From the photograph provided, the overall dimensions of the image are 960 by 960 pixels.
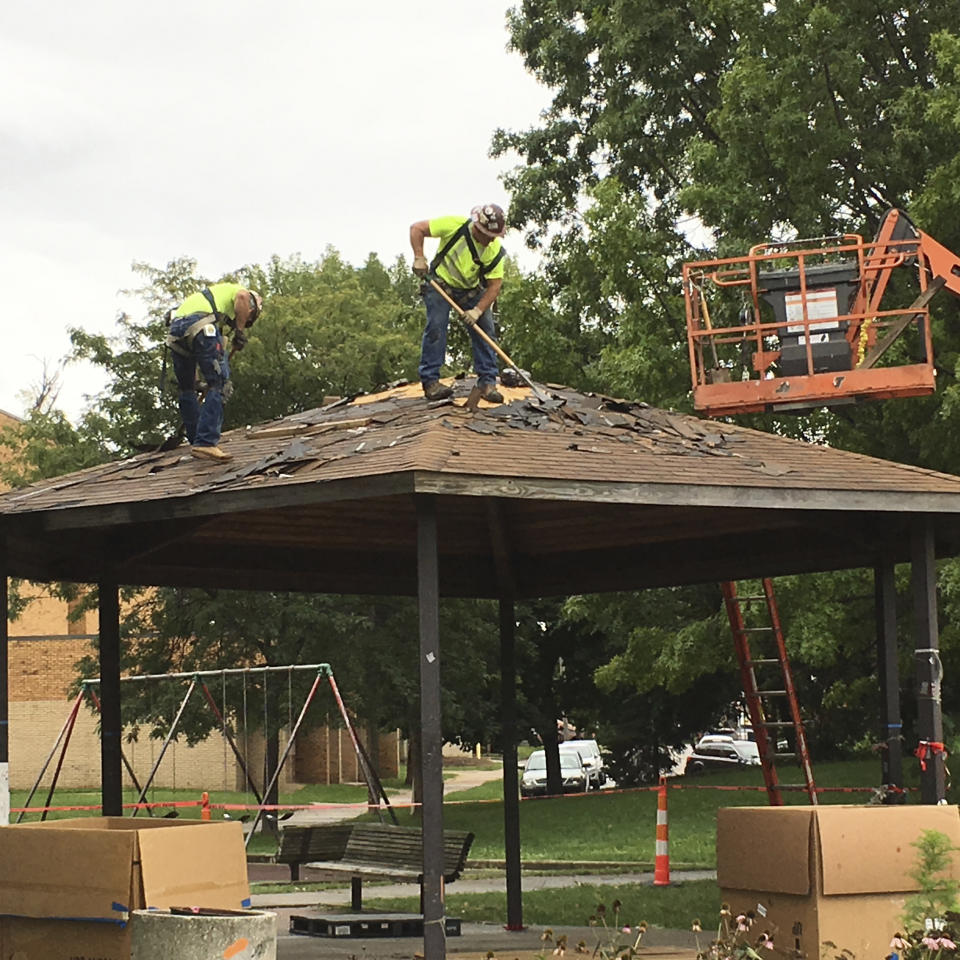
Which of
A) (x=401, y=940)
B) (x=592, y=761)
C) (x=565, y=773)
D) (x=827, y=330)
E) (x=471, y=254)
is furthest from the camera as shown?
(x=592, y=761)

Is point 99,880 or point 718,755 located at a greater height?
point 99,880

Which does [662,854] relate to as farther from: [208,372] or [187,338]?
[187,338]

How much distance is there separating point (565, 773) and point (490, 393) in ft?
108

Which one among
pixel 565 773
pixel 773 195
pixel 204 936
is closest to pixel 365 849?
pixel 204 936

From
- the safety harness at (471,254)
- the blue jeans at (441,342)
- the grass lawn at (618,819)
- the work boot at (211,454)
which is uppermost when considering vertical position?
the safety harness at (471,254)

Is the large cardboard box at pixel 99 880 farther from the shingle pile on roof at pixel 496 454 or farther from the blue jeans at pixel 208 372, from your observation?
the blue jeans at pixel 208 372

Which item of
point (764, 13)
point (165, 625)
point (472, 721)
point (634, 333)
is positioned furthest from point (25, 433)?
point (764, 13)

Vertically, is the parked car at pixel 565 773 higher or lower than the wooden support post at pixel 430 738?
lower

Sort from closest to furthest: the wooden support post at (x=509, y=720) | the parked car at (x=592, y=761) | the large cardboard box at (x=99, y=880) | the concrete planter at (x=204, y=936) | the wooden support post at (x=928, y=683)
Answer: the concrete planter at (x=204, y=936) < the large cardboard box at (x=99, y=880) < the wooden support post at (x=928, y=683) < the wooden support post at (x=509, y=720) < the parked car at (x=592, y=761)

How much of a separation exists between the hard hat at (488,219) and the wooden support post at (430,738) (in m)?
2.97

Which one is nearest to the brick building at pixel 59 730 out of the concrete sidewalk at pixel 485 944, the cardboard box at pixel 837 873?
the concrete sidewalk at pixel 485 944

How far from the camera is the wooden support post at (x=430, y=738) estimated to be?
9688 millimetres

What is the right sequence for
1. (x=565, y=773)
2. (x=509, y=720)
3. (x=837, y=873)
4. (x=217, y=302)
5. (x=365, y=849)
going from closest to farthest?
(x=837, y=873) < (x=217, y=302) < (x=509, y=720) < (x=365, y=849) < (x=565, y=773)

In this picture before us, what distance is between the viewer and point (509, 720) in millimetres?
15812
